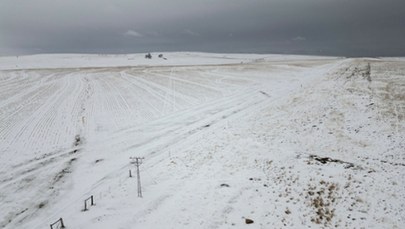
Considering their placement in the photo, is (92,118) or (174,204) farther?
(92,118)

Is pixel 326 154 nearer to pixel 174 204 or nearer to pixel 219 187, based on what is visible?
pixel 219 187

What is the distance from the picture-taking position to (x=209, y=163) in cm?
1822

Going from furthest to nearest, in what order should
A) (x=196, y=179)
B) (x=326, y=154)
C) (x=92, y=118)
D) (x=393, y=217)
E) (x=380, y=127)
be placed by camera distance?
(x=92, y=118), (x=380, y=127), (x=326, y=154), (x=196, y=179), (x=393, y=217)

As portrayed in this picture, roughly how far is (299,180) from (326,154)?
4.49m

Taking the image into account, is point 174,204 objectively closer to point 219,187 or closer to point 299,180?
point 219,187

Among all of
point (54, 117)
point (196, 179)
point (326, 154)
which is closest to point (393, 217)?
point (326, 154)

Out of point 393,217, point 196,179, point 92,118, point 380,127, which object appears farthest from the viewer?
point 92,118

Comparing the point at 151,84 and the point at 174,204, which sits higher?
the point at 151,84

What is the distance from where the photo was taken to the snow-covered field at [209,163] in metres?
12.7

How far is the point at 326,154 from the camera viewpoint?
18.7 metres

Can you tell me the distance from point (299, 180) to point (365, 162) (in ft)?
16.2

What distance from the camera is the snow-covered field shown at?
12.7 meters

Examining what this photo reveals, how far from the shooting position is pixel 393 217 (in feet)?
38.9

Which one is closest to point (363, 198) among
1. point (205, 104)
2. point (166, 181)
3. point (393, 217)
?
point (393, 217)
